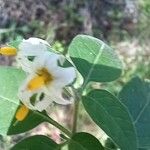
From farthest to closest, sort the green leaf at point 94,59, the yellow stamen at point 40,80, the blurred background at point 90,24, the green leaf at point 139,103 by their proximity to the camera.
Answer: the blurred background at point 90,24
the green leaf at point 139,103
the green leaf at point 94,59
the yellow stamen at point 40,80

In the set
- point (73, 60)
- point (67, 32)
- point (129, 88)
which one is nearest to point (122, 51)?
point (67, 32)

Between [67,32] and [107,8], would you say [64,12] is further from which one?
[107,8]

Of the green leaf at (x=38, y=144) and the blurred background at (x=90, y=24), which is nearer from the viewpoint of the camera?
the green leaf at (x=38, y=144)

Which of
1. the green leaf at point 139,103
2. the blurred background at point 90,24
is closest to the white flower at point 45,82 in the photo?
the green leaf at point 139,103

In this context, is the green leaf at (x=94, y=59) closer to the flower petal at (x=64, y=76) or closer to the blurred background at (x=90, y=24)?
the flower petal at (x=64, y=76)

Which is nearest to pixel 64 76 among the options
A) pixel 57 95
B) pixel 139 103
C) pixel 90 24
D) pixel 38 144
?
pixel 57 95

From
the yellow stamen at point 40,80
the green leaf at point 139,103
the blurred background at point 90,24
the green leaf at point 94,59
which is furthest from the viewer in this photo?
the blurred background at point 90,24

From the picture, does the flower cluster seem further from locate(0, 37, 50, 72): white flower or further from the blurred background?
the blurred background

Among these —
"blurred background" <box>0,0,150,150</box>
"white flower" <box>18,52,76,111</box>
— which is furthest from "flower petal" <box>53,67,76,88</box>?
"blurred background" <box>0,0,150,150</box>

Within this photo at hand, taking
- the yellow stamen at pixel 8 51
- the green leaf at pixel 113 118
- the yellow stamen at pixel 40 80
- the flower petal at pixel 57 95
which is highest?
the yellow stamen at pixel 8 51
